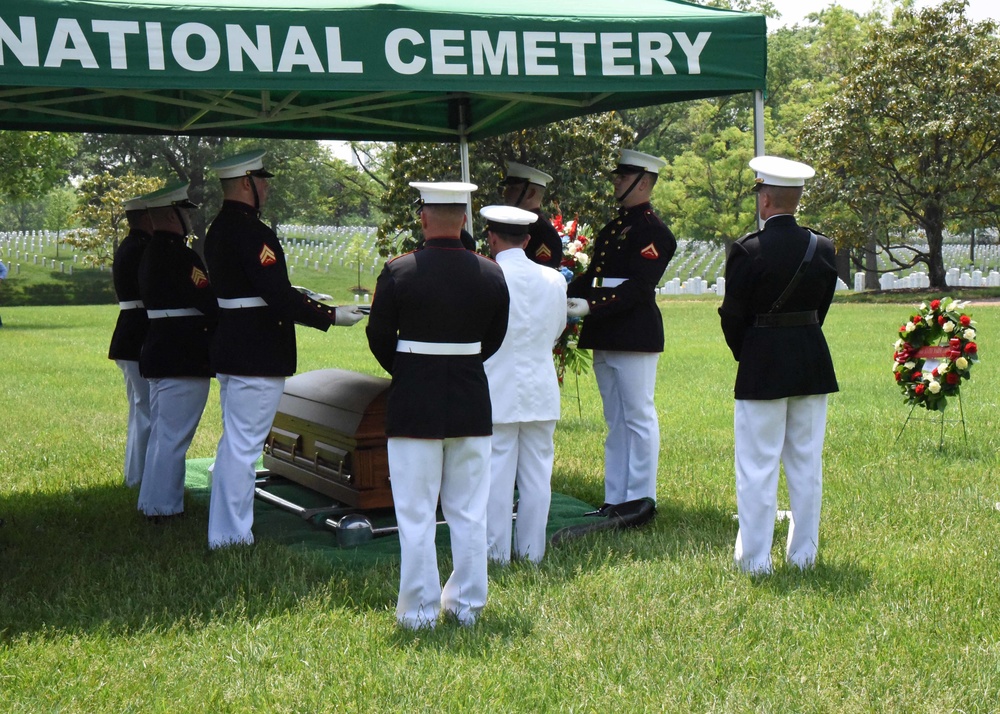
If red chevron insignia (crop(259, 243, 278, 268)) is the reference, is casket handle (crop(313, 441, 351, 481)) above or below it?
below

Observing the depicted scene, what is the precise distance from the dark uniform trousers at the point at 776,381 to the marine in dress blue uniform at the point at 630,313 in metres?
1.11

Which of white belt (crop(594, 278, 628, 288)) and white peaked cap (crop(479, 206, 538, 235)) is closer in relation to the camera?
white peaked cap (crop(479, 206, 538, 235))

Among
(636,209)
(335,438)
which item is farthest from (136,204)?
(636,209)

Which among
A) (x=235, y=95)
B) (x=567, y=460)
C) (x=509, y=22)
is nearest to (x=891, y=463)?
(x=567, y=460)

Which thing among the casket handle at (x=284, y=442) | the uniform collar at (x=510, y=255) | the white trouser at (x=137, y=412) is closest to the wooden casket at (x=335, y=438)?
the casket handle at (x=284, y=442)

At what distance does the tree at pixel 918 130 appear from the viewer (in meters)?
34.1

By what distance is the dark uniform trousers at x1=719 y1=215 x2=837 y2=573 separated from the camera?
5328 millimetres

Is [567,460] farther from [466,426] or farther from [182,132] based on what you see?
[466,426]

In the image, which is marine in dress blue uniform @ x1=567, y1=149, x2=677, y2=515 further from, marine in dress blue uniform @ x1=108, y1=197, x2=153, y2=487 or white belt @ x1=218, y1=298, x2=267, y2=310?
marine in dress blue uniform @ x1=108, y1=197, x2=153, y2=487

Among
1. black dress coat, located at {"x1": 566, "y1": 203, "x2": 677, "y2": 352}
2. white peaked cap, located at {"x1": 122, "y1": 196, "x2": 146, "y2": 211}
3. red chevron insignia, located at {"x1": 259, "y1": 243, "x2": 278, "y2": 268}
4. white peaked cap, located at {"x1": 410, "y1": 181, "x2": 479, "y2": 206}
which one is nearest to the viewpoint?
white peaked cap, located at {"x1": 410, "y1": 181, "x2": 479, "y2": 206}

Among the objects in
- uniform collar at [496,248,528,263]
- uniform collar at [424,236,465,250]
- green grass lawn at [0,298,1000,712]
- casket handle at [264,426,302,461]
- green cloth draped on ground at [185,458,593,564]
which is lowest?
green cloth draped on ground at [185,458,593,564]

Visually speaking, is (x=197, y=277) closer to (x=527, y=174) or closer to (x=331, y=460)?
(x=331, y=460)

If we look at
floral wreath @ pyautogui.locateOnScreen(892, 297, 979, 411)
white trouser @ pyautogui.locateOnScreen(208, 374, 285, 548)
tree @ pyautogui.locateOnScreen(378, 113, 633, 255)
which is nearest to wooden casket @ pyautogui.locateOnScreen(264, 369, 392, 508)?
white trouser @ pyautogui.locateOnScreen(208, 374, 285, 548)

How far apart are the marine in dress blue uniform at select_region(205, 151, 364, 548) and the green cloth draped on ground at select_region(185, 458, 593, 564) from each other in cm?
43
